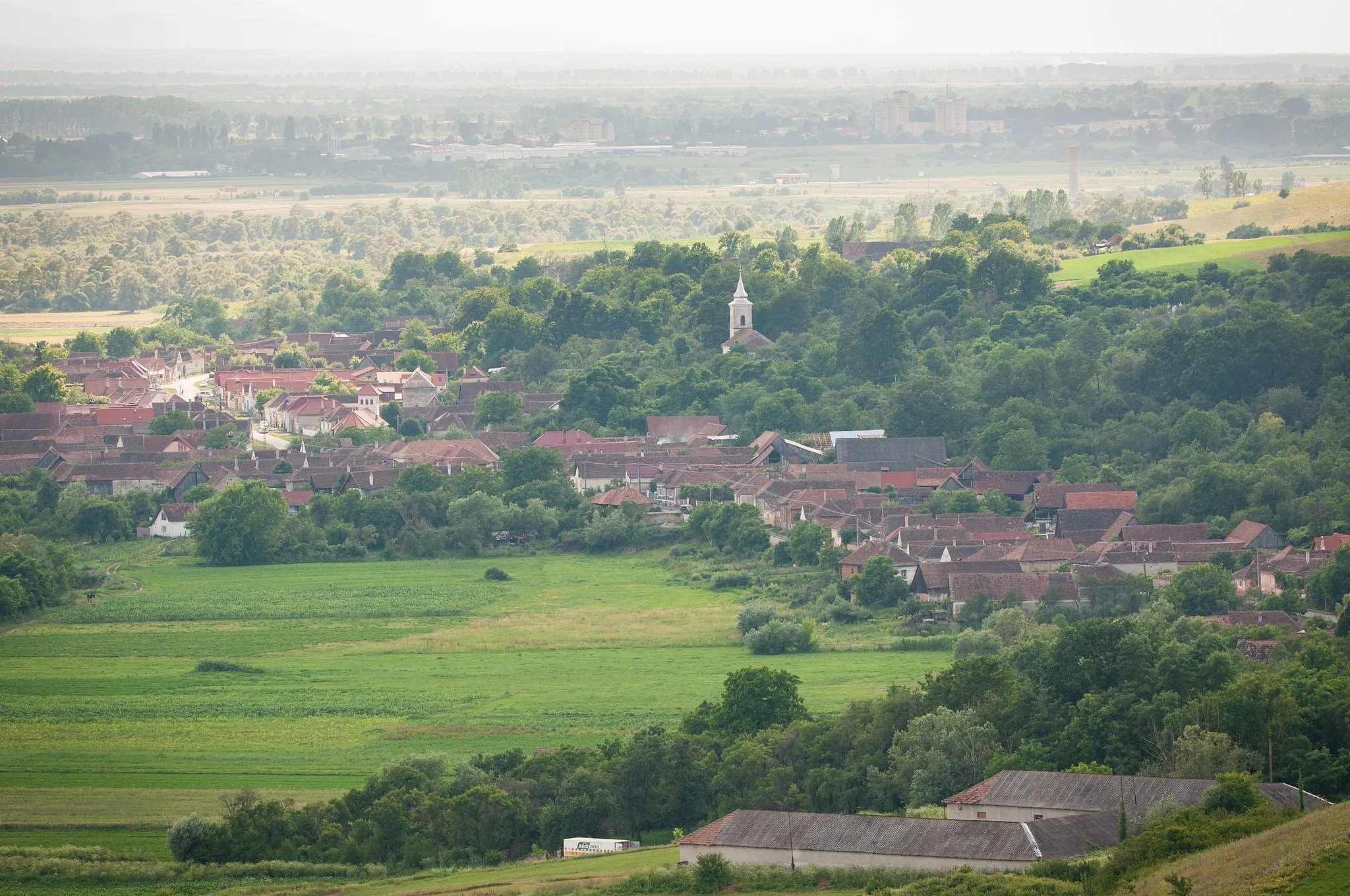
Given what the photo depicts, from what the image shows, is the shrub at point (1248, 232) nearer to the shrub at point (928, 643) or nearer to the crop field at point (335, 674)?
the crop field at point (335, 674)

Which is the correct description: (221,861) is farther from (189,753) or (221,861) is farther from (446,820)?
(189,753)

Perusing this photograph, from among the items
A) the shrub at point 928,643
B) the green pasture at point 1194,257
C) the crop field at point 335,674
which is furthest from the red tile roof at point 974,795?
the green pasture at point 1194,257

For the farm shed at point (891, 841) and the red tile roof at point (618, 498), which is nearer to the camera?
the farm shed at point (891, 841)

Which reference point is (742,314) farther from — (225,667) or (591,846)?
(591,846)

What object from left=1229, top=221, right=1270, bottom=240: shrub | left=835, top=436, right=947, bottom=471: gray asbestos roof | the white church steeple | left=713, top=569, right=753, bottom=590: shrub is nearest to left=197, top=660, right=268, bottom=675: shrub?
left=713, top=569, right=753, bottom=590: shrub

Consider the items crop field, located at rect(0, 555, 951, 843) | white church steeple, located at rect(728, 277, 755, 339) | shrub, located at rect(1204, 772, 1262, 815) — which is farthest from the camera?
white church steeple, located at rect(728, 277, 755, 339)

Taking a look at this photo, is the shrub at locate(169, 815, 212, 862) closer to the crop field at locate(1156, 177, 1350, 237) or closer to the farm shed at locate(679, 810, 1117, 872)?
the farm shed at locate(679, 810, 1117, 872)
